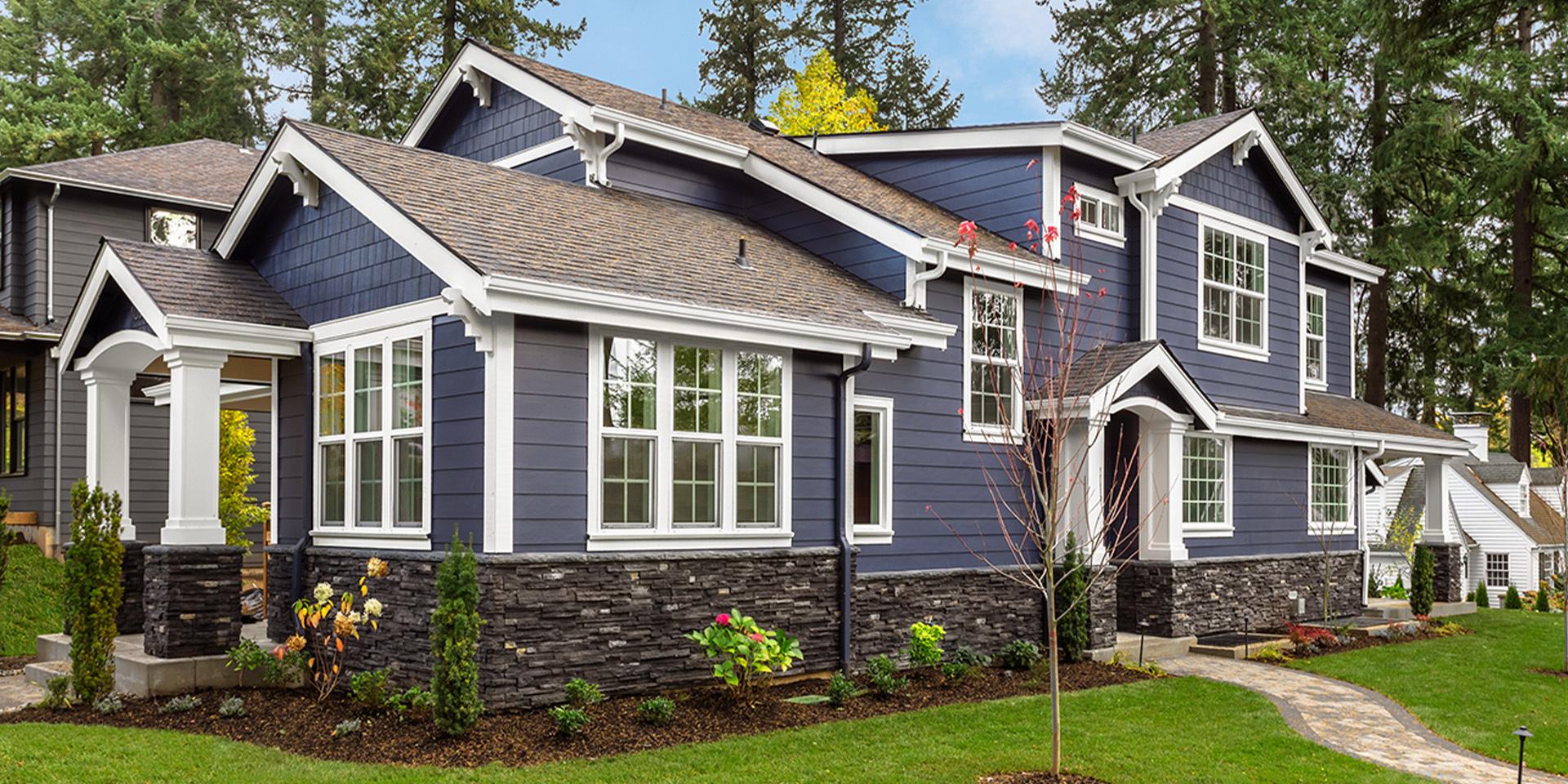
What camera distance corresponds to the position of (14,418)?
65.9ft

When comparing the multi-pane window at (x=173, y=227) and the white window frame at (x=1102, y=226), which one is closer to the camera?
the white window frame at (x=1102, y=226)

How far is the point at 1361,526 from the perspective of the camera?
1925cm

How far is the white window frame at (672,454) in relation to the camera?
1002 cm

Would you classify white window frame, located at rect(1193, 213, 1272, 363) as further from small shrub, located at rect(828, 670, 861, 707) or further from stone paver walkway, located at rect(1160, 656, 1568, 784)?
small shrub, located at rect(828, 670, 861, 707)

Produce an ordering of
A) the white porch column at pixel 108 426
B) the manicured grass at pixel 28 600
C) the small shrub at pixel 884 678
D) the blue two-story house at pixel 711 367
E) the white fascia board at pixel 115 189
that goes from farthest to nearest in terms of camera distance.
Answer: the white fascia board at pixel 115 189, the manicured grass at pixel 28 600, the white porch column at pixel 108 426, the small shrub at pixel 884 678, the blue two-story house at pixel 711 367

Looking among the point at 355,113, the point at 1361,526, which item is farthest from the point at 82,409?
the point at 1361,526

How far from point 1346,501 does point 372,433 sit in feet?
47.7

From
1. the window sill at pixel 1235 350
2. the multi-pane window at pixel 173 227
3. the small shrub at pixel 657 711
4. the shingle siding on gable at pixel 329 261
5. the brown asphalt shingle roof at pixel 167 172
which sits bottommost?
the small shrub at pixel 657 711

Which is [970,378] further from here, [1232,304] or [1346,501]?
[1346,501]

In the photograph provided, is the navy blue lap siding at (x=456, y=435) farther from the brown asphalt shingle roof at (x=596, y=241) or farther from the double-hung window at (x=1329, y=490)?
the double-hung window at (x=1329, y=490)

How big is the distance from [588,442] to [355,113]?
74.4 feet

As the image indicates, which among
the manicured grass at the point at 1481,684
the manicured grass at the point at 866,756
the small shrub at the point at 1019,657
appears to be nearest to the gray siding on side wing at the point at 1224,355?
the manicured grass at the point at 1481,684

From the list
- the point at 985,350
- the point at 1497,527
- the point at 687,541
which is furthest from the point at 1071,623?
the point at 1497,527

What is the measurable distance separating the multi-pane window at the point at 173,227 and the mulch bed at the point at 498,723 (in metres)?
11.7
